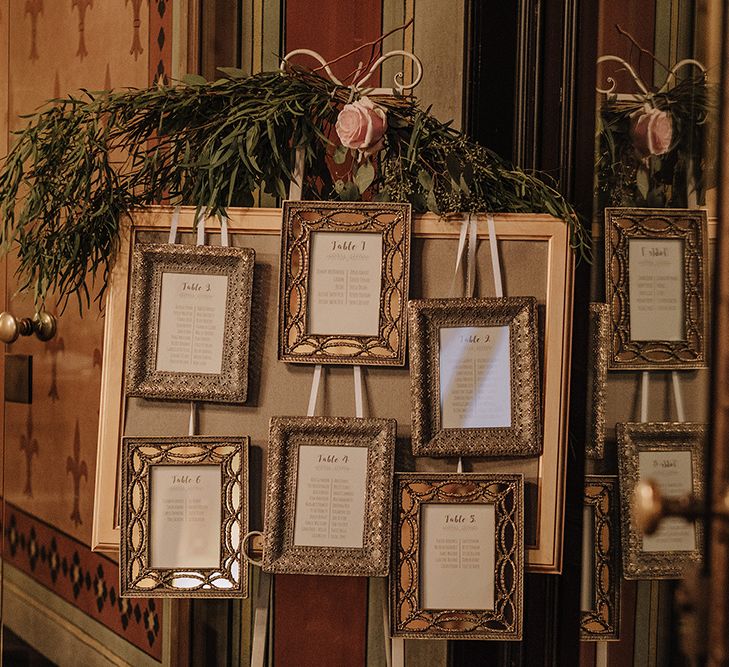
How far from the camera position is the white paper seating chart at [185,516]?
4.46 feet

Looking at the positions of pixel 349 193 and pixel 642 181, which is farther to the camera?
pixel 349 193

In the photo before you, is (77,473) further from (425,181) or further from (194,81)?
(425,181)

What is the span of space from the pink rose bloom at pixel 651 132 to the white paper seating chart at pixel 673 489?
33 centimetres

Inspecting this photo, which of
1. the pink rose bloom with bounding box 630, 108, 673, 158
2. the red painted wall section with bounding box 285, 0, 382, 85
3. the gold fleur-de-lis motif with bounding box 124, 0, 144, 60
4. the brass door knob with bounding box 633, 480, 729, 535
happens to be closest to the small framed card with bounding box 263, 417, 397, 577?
the pink rose bloom with bounding box 630, 108, 673, 158

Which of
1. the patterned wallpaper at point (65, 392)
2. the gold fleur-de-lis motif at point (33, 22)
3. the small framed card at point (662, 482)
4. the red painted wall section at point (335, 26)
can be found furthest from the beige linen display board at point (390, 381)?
the gold fleur-de-lis motif at point (33, 22)

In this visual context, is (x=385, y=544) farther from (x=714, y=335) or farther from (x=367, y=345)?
(x=714, y=335)

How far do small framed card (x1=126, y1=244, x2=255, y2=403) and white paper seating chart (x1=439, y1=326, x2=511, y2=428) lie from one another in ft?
0.99

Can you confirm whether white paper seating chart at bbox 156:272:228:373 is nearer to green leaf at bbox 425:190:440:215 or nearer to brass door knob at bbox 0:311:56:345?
green leaf at bbox 425:190:440:215

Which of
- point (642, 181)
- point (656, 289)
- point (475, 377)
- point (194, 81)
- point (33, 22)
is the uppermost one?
point (33, 22)

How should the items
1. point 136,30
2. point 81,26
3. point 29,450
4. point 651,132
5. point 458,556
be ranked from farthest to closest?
point 29,450 → point 81,26 → point 136,30 → point 458,556 → point 651,132

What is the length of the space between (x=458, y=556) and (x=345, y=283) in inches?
17.3

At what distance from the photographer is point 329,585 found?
6.29 feet

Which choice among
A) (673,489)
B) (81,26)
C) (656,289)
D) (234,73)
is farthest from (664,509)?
(81,26)

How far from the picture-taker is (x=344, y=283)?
54.3 inches
